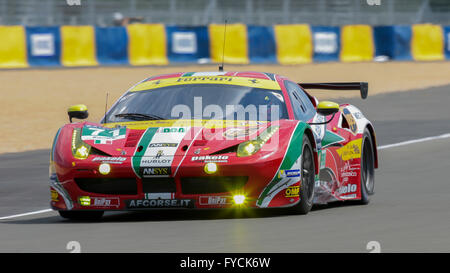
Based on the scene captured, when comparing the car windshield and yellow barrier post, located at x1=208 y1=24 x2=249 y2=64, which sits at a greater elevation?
the car windshield

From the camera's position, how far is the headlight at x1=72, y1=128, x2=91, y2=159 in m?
9.24

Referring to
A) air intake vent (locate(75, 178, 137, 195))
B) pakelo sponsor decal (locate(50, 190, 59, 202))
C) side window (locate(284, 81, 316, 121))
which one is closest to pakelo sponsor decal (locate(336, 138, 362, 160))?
side window (locate(284, 81, 316, 121))

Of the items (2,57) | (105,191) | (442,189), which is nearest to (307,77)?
(2,57)

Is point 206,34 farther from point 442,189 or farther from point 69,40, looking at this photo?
point 442,189

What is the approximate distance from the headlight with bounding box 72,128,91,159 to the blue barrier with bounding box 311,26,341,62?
2734cm

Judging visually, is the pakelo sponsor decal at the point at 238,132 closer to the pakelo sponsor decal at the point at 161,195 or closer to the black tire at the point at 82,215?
the pakelo sponsor decal at the point at 161,195

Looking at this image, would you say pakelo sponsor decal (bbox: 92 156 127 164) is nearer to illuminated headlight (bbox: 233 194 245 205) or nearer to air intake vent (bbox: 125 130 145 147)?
air intake vent (bbox: 125 130 145 147)

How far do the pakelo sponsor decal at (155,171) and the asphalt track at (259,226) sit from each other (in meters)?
0.39

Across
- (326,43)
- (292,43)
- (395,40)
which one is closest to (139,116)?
(292,43)

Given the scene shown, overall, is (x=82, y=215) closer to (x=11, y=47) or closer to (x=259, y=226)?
(x=259, y=226)

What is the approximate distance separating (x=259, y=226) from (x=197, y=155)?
0.76 metres

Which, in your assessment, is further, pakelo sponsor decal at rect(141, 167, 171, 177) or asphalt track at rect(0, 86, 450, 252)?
pakelo sponsor decal at rect(141, 167, 171, 177)

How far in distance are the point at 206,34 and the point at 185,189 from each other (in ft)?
89.5

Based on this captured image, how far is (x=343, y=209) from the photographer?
10.3 m
